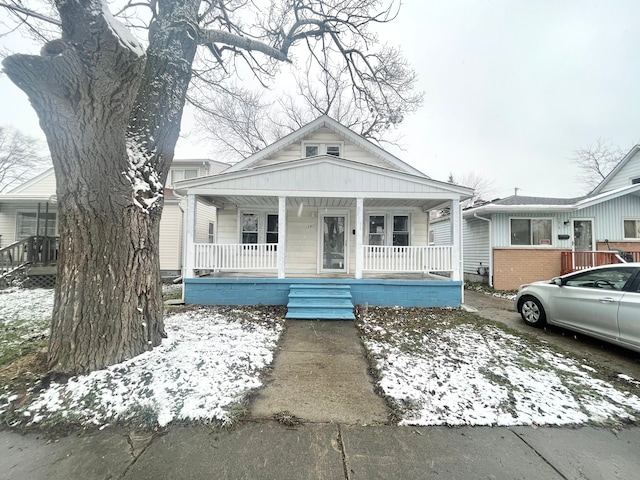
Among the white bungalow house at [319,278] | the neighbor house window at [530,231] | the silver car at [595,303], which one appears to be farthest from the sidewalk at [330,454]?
the neighbor house window at [530,231]

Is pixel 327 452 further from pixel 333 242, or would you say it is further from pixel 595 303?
pixel 333 242

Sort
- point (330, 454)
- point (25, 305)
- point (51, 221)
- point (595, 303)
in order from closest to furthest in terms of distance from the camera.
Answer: point (330, 454), point (595, 303), point (25, 305), point (51, 221)

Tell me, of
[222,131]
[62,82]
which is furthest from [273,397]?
[222,131]

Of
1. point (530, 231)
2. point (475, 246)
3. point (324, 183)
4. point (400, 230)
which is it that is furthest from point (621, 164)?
point (324, 183)

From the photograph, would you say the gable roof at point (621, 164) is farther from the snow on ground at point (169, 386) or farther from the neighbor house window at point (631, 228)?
the snow on ground at point (169, 386)

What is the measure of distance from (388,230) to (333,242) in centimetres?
197

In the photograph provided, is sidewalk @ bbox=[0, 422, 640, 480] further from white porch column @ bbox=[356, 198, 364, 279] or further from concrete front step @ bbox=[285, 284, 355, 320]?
white porch column @ bbox=[356, 198, 364, 279]

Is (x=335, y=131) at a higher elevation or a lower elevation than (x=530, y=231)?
higher

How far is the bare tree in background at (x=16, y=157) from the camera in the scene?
78.7 feet

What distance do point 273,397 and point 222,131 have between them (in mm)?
20926

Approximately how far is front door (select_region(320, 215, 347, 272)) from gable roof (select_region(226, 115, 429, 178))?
256 centimetres

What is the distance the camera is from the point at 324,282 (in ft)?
23.5

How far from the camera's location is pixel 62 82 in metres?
3.04

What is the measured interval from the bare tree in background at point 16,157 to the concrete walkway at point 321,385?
109ft
